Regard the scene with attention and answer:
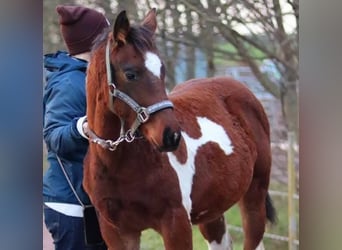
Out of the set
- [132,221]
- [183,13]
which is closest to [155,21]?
[183,13]

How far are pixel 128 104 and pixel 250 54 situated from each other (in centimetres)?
24

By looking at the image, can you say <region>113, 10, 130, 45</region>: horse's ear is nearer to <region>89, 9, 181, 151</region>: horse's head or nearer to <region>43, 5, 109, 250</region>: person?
<region>89, 9, 181, 151</region>: horse's head

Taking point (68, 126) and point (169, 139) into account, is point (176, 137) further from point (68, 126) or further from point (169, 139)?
point (68, 126)

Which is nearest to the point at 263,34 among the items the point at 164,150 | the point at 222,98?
the point at 222,98

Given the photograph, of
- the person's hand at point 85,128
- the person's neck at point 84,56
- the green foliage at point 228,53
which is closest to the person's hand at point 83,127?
the person's hand at point 85,128

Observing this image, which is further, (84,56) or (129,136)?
(84,56)

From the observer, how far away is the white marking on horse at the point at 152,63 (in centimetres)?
81

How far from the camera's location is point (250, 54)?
922 mm

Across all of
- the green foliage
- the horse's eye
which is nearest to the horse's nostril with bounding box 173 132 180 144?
the horse's eye

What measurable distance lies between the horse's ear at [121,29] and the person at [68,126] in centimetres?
13

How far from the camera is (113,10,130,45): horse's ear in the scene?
2.59ft

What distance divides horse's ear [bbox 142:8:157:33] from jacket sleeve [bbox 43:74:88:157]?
168mm

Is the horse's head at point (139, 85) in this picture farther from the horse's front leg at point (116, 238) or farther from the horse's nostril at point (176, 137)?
the horse's front leg at point (116, 238)

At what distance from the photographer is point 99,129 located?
867 mm
